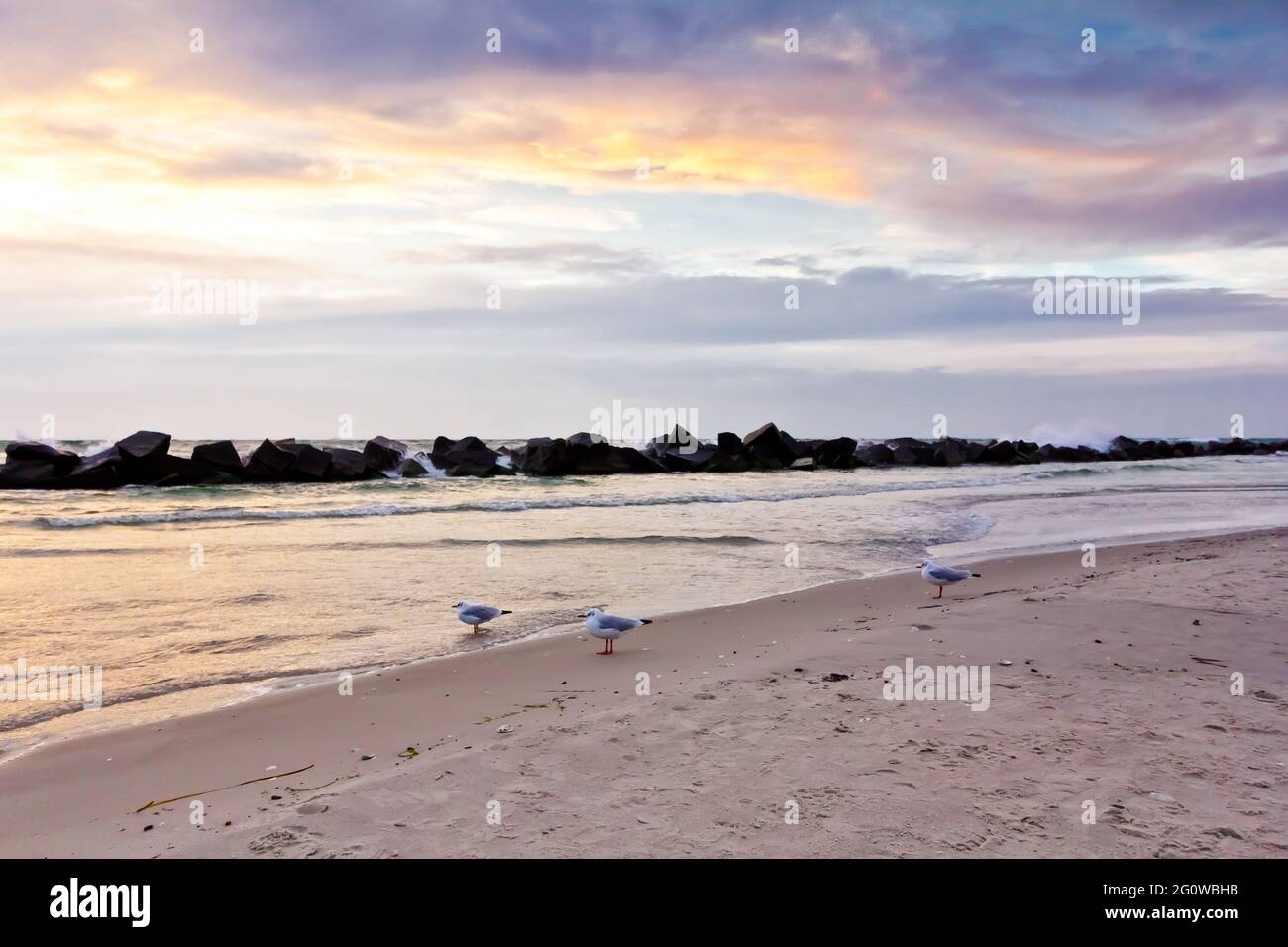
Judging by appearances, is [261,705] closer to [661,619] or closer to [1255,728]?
[661,619]

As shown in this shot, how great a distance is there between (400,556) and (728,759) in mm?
11500

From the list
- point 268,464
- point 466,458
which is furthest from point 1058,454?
Answer: point 268,464

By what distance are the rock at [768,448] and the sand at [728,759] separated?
35.9 metres

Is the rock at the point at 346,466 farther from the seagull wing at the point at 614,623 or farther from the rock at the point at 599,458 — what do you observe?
the seagull wing at the point at 614,623

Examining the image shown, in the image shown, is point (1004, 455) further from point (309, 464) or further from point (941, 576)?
point (941, 576)

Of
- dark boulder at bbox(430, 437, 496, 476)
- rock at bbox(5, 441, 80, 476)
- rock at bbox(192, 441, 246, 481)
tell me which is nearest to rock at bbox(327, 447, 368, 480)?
rock at bbox(192, 441, 246, 481)

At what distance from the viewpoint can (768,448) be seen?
4469 centimetres

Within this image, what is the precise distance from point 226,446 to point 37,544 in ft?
49.8

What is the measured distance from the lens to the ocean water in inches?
327

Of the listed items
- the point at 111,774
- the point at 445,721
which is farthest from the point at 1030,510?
the point at 111,774

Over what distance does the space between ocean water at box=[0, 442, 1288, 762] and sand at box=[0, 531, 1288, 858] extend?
1.34 metres
